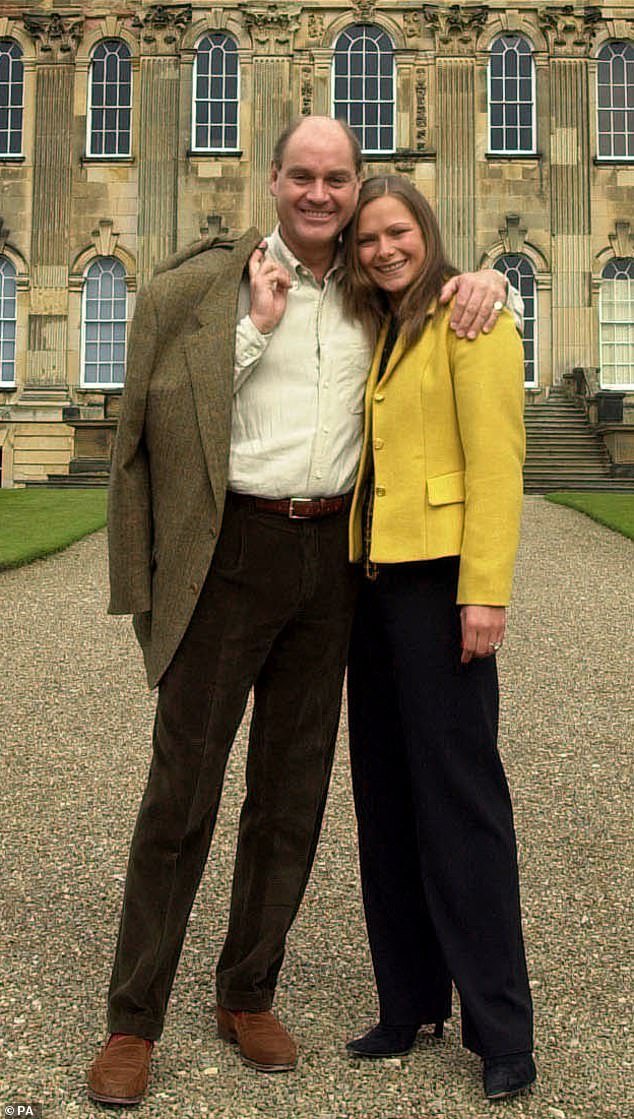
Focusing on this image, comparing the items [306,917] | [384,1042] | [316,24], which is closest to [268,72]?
[316,24]

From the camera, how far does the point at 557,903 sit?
424cm

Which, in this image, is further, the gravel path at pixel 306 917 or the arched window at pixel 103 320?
the arched window at pixel 103 320

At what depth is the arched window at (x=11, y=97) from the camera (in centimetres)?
2688

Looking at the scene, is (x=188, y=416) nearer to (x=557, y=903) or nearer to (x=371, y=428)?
(x=371, y=428)

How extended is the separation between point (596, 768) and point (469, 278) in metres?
3.45

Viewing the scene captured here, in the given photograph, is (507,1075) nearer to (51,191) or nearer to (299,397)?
(299,397)

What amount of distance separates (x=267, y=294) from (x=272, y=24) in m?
25.3

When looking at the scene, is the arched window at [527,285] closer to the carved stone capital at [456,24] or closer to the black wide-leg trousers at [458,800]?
the carved stone capital at [456,24]

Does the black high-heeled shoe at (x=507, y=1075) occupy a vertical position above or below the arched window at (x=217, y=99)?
below

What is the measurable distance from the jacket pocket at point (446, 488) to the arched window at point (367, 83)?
2459 centimetres

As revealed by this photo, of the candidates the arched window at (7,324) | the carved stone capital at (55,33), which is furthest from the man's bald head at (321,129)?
the carved stone capital at (55,33)

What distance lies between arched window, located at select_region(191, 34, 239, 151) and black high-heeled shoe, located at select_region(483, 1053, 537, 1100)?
25376 mm

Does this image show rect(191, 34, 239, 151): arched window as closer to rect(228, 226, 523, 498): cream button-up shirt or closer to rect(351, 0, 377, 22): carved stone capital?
rect(351, 0, 377, 22): carved stone capital

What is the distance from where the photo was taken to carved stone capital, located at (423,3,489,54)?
85.7 ft
